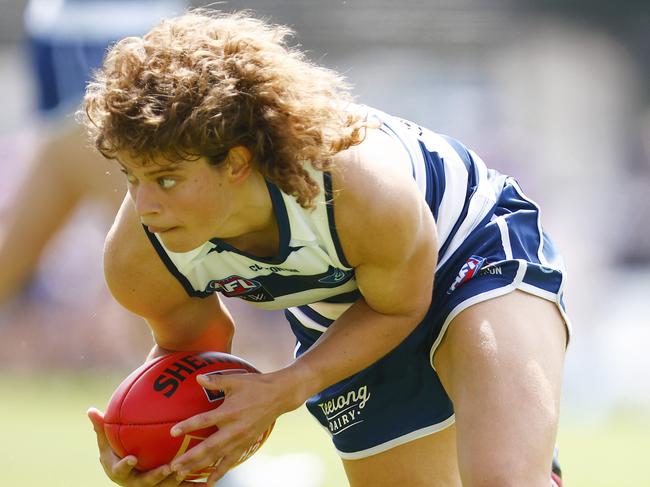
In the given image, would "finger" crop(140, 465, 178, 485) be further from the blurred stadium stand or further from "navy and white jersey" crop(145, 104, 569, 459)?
the blurred stadium stand

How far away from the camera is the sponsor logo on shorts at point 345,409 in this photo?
4117 mm

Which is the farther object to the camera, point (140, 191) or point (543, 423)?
point (543, 423)

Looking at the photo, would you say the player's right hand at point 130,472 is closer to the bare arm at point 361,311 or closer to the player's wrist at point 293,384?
the bare arm at point 361,311

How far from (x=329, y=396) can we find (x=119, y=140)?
145cm

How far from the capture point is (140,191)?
3143mm

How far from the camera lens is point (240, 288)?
143 inches

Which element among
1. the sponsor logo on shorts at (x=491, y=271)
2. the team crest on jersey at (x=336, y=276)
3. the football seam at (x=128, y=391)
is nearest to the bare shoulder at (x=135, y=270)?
the football seam at (x=128, y=391)

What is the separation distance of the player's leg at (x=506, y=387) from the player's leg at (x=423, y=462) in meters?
0.55

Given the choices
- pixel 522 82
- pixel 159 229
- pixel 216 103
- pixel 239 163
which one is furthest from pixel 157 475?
pixel 522 82

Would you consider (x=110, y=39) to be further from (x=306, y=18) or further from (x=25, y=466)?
(x=306, y=18)

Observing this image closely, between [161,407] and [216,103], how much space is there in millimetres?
947

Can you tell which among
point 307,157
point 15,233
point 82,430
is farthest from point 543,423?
point 82,430

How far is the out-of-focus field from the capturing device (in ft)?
22.6

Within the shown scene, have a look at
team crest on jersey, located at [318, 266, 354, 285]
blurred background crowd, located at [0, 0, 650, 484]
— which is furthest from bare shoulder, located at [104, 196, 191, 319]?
blurred background crowd, located at [0, 0, 650, 484]
